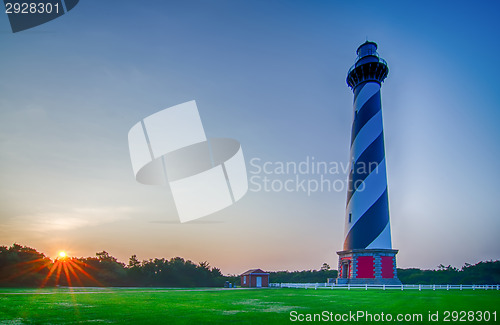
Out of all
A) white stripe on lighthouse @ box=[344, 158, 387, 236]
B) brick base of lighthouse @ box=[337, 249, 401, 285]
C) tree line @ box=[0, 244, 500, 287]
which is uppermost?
white stripe on lighthouse @ box=[344, 158, 387, 236]

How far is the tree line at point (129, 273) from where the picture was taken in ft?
113

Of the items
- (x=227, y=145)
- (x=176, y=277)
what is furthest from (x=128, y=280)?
(x=227, y=145)

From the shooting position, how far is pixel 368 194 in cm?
2814

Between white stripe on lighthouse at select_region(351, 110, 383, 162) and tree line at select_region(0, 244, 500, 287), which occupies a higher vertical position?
white stripe on lighthouse at select_region(351, 110, 383, 162)

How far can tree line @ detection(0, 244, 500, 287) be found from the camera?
34469mm

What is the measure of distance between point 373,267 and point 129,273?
32.6m

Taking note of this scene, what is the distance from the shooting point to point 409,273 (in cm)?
5612

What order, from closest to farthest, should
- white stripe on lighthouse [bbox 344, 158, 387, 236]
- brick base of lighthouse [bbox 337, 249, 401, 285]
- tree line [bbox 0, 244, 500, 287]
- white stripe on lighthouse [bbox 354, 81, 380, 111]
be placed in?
brick base of lighthouse [bbox 337, 249, 401, 285] < white stripe on lighthouse [bbox 344, 158, 387, 236] < white stripe on lighthouse [bbox 354, 81, 380, 111] < tree line [bbox 0, 244, 500, 287]

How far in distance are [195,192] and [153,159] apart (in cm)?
361

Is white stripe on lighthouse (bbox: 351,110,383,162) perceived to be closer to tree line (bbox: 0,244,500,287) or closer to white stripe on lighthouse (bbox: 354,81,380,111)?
white stripe on lighthouse (bbox: 354,81,380,111)

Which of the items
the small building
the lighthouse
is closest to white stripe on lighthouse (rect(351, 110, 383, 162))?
the lighthouse

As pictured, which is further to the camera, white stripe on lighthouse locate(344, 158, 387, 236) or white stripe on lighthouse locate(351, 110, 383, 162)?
white stripe on lighthouse locate(351, 110, 383, 162)

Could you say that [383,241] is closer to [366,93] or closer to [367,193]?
[367,193]

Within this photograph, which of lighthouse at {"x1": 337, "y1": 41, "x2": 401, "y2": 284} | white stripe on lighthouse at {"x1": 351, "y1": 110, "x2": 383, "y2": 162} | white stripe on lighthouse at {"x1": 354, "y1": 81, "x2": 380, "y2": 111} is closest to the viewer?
lighthouse at {"x1": 337, "y1": 41, "x2": 401, "y2": 284}
